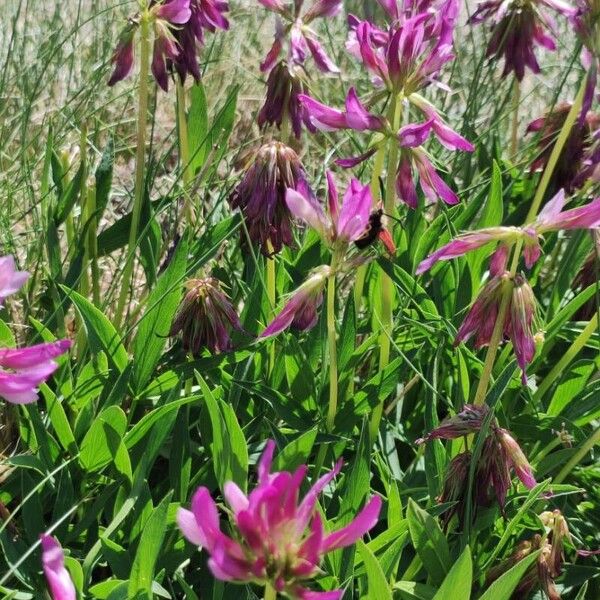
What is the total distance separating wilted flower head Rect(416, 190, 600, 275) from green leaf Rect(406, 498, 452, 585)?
39 cm

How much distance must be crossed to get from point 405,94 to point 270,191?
30 cm

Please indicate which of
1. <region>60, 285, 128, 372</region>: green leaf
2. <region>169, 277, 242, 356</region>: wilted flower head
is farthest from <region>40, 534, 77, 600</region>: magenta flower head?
<region>60, 285, 128, 372</region>: green leaf

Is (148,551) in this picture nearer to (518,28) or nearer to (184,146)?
(184,146)

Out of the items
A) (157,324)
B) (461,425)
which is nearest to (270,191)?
(157,324)

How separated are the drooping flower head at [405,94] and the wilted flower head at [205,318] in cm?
32

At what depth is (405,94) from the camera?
1798mm

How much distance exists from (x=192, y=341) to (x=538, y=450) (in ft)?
2.66

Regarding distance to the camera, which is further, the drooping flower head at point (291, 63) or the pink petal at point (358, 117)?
the drooping flower head at point (291, 63)

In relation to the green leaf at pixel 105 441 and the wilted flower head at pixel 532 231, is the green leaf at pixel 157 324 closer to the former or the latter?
the green leaf at pixel 105 441

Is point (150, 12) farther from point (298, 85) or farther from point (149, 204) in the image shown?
point (149, 204)

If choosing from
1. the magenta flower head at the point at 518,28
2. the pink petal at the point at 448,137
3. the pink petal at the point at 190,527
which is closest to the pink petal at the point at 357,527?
the pink petal at the point at 190,527

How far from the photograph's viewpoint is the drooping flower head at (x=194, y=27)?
2176mm

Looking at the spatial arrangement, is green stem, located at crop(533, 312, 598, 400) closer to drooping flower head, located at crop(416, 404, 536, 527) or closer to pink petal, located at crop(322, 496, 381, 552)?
drooping flower head, located at crop(416, 404, 536, 527)

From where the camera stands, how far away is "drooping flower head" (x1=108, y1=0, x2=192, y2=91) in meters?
2.00
